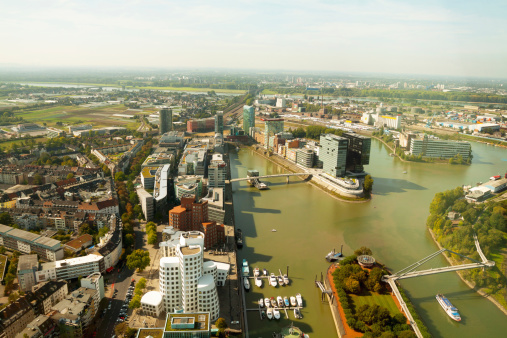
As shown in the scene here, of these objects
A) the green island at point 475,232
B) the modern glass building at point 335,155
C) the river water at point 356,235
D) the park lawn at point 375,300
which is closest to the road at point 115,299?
the river water at point 356,235

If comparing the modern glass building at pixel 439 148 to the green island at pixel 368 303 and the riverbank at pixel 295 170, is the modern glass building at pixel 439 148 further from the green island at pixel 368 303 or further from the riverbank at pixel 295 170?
the green island at pixel 368 303

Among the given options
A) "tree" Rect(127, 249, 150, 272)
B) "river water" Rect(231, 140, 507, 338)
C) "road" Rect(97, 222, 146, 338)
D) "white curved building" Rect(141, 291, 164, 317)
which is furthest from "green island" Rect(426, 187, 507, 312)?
"road" Rect(97, 222, 146, 338)

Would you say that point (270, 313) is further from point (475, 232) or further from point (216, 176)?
point (216, 176)

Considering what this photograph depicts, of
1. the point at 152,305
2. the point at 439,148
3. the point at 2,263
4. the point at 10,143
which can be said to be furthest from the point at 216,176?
the point at 10,143

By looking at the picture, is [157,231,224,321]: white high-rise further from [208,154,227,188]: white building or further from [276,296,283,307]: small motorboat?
[208,154,227,188]: white building

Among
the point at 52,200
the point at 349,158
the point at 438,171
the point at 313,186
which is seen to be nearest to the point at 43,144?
the point at 52,200

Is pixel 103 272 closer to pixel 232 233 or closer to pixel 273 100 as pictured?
pixel 232 233
